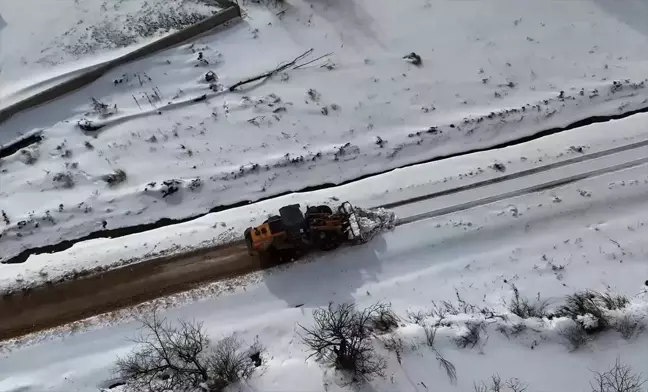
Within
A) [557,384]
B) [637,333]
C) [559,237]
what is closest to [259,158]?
[559,237]

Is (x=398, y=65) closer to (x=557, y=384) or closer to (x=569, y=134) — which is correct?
(x=569, y=134)

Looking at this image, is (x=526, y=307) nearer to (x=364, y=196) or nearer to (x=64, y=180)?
(x=364, y=196)

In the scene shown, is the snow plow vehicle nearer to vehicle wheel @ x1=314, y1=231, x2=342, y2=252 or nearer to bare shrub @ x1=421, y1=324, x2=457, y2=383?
vehicle wheel @ x1=314, y1=231, x2=342, y2=252

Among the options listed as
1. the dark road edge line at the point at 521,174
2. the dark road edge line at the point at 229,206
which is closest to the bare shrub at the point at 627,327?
the dark road edge line at the point at 521,174

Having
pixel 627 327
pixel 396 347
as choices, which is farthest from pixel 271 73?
Answer: pixel 627 327

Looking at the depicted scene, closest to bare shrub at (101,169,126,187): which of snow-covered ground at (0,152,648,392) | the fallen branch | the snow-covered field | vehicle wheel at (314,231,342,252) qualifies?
the snow-covered field

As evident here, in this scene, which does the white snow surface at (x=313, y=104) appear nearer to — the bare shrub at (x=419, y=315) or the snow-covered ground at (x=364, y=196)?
the snow-covered ground at (x=364, y=196)
